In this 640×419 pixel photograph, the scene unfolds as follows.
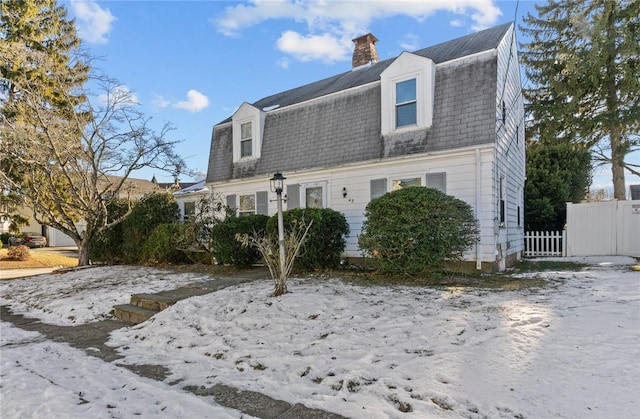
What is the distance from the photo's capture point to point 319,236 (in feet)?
27.6

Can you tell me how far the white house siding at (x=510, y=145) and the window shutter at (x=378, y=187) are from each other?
2646mm

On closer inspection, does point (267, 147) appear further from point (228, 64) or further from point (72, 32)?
point (72, 32)

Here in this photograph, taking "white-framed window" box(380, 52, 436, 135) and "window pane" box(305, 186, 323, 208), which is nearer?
"white-framed window" box(380, 52, 436, 135)

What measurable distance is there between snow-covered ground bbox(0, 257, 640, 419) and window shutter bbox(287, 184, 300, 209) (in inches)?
209

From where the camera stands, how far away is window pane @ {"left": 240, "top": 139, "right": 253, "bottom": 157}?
12477 millimetres

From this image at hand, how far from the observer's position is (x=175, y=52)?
36.0 feet

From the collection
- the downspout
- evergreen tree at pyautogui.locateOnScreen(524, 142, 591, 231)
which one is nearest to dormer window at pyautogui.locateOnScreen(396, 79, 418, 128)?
the downspout

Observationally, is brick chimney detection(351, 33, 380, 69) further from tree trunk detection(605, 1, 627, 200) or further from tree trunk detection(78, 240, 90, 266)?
tree trunk detection(78, 240, 90, 266)

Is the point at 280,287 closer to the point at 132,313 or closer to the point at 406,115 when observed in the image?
the point at 132,313

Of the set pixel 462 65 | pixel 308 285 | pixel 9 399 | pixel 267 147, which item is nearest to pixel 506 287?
pixel 308 285

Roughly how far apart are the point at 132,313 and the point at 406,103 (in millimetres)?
7649

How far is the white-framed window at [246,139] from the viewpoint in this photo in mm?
12438

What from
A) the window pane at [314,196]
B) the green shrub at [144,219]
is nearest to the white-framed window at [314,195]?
the window pane at [314,196]

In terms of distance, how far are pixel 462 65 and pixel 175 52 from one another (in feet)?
27.2
